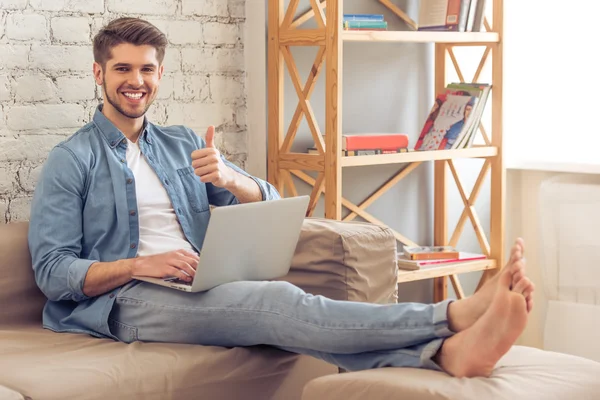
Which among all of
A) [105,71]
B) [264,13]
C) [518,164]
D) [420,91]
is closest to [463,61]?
[420,91]

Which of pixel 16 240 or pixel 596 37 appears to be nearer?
pixel 16 240

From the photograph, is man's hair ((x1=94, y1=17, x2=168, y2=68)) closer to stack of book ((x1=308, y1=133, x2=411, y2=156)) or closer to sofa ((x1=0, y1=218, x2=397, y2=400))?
sofa ((x1=0, y1=218, x2=397, y2=400))

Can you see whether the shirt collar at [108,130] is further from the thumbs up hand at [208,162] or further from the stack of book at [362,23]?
the stack of book at [362,23]

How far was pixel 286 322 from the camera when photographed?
224 centimetres

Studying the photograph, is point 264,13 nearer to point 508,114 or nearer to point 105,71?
point 105,71

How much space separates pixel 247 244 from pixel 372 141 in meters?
1.21

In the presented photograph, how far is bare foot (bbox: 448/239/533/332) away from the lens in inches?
79.4

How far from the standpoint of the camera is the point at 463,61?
4.05 m

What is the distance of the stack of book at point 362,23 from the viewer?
131 inches

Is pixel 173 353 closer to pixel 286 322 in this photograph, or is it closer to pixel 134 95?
pixel 286 322

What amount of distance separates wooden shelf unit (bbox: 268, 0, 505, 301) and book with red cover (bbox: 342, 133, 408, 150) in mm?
47

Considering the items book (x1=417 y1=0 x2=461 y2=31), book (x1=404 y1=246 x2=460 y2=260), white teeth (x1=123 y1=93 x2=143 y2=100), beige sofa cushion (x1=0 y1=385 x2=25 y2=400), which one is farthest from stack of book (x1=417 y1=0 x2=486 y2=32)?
beige sofa cushion (x1=0 y1=385 x2=25 y2=400)

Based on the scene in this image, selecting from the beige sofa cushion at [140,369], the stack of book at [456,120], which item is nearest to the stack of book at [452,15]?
the stack of book at [456,120]

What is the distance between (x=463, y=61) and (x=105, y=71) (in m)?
1.88
